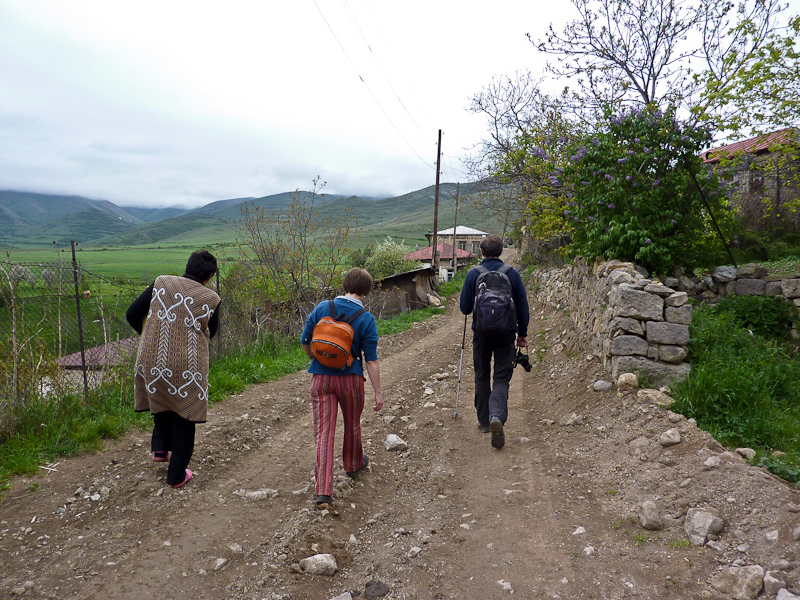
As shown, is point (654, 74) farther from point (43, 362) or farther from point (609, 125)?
point (43, 362)

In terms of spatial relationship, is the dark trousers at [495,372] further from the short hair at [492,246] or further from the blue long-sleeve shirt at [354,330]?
the blue long-sleeve shirt at [354,330]

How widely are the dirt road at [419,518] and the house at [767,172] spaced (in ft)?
18.8

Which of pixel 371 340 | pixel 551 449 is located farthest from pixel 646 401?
pixel 371 340

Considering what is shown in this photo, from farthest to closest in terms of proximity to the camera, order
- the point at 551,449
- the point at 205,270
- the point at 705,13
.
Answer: the point at 705,13 < the point at 551,449 < the point at 205,270

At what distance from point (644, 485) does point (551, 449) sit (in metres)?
1.13

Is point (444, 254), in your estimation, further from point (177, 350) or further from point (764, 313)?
point (177, 350)

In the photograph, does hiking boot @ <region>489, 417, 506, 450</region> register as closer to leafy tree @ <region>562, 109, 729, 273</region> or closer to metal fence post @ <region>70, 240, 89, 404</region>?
leafy tree @ <region>562, 109, 729, 273</region>

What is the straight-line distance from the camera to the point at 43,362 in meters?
5.13

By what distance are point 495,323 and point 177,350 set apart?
9.33 feet

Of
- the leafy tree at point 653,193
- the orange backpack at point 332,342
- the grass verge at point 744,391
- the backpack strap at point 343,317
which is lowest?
the grass verge at point 744,391

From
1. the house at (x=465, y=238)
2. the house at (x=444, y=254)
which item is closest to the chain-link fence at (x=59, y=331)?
the house at (x=444, y=254)

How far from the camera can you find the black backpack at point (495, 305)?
15.4ft

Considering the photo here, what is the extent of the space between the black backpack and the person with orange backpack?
142 centimetres

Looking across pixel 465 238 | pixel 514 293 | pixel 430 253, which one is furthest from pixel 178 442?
pixel 465 238
